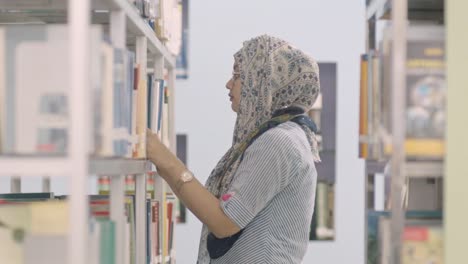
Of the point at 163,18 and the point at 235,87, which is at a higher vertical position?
the point at 163,18

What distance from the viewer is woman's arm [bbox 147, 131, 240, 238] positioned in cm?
228

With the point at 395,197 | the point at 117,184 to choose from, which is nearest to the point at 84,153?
the point at 117,184

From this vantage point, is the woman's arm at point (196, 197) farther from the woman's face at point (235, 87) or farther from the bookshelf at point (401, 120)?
the bookshelf at point (401, 120)

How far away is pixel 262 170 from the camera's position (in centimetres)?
227

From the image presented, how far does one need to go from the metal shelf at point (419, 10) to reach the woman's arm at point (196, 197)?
0.72 meters

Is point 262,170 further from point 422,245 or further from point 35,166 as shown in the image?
point 35,166

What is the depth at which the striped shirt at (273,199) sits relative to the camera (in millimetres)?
2273

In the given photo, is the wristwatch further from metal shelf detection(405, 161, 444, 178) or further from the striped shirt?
metal shelf detection(405, 161, 444, 178)

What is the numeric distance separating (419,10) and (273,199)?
0.73 metres

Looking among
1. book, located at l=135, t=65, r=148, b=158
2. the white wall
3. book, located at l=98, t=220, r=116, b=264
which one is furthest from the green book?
the white wall

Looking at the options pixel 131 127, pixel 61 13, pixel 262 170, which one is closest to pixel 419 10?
pixel 262 170

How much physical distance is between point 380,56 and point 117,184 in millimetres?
727

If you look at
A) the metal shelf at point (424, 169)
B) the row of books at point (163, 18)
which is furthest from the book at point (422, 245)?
the row of books at point (163, 18)

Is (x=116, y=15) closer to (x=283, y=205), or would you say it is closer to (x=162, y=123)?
(x=283, y=205)
